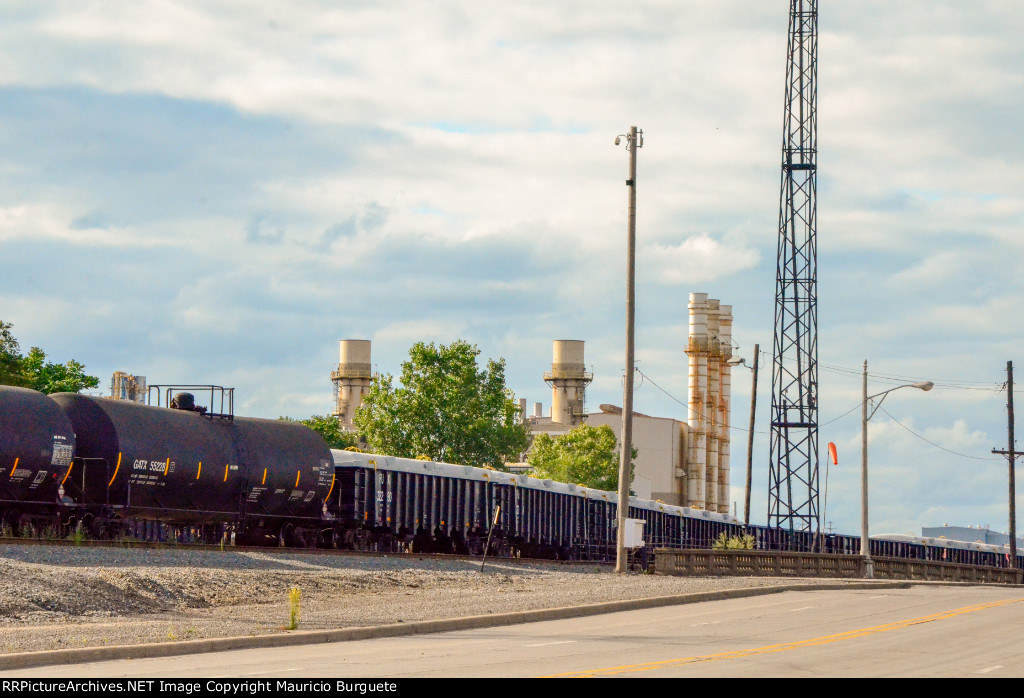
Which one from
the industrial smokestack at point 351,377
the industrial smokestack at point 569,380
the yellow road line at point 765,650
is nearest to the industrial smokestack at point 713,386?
the industrial smokestack at point 569,380

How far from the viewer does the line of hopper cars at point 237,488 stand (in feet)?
95.8

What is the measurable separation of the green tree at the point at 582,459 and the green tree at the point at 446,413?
4154 mm

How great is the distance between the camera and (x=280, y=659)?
17438 mm

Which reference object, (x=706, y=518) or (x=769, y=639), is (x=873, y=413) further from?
(x=769, y=639)

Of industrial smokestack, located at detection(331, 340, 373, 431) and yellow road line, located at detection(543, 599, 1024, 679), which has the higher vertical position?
industrial smokestack, located at detection(331, 340, 373, 431)

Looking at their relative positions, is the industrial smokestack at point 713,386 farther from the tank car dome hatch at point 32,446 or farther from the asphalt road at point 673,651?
the tank car dome hatch at point 32,446

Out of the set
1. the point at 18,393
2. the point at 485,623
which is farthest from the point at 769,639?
the point at 18,393

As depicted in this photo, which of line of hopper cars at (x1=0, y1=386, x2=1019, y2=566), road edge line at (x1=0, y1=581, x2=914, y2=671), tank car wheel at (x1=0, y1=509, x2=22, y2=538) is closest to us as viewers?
road edge line at (x1=0, y1=581, x2=914, y2=671)

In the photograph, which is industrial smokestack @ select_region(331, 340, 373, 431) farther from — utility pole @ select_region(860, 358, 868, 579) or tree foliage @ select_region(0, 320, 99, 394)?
utility pole @ select_region(860, 358, 868, 579)

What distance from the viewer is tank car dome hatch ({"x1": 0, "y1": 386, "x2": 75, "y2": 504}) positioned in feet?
91.9

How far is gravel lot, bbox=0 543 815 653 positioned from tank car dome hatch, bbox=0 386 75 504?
161cm

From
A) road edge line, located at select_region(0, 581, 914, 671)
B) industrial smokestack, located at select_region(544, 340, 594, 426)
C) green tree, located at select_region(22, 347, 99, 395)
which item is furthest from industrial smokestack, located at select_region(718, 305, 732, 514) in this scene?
road edge line, located at select_region(0, 581, 914, 671)

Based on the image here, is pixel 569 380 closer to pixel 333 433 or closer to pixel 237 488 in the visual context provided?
pixel 333 433

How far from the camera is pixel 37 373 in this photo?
81500mm
